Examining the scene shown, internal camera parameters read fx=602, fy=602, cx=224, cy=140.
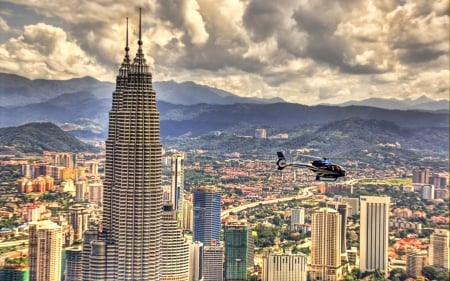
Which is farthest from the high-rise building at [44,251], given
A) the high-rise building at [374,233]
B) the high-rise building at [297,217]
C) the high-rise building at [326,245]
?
the high-rise building at [374,233]

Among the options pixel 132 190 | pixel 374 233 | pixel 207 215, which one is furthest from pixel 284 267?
pixel 132 190

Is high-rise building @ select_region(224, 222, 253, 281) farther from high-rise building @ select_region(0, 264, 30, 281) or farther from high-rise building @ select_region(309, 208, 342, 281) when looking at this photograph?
high-rise building @ select_region(0, 264, 30, 281)

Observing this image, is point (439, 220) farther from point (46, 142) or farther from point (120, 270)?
point (46, 142)

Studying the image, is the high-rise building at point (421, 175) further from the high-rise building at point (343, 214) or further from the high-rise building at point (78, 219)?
the high-rise building at point (78, 219)

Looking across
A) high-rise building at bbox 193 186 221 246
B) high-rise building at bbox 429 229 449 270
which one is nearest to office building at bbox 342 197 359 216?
high-rise building at bbox 429 229 449 270

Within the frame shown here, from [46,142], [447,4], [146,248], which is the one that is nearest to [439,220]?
[447,4]
